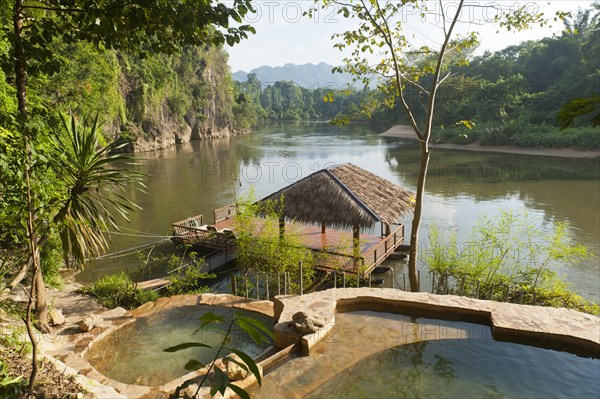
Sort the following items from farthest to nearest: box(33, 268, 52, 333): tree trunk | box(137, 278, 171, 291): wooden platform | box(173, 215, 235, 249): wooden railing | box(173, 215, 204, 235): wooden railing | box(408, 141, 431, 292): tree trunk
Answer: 1. box(173, 215, 204, 235): wooden railing
2. box(173, 215, 235, 249): wooden railing
3. box(137, 278, 171, 291): wooden platform
4. box(408, 141, 431, 292): tree trunk
5. box(33, 268, 52, 333): tree trunk

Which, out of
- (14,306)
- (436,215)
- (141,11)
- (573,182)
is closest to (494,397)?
(141,11)

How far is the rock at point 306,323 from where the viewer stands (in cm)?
A: 600

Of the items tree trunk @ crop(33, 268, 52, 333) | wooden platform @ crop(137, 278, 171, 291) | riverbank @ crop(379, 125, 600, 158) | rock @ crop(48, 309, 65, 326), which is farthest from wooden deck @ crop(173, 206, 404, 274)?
riverbank @ crop(379, 125, 600, 158)

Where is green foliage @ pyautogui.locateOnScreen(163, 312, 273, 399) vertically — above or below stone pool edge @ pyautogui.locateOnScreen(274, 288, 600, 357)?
above

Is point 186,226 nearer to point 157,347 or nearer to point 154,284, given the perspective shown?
point 154,284

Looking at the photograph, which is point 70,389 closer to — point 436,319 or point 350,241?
point 436,319

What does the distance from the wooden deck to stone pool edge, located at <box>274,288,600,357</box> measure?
2087mm

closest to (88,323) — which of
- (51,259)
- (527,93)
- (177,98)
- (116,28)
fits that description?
(51,259)

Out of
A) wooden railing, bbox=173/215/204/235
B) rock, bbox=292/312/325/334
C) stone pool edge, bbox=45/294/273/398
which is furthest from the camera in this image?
wooden railing, bbox=173/215/204/235

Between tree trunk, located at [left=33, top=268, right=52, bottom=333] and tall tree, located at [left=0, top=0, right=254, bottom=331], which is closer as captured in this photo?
tall tree, located at [left=0, top=0, right=254, bottom=331]

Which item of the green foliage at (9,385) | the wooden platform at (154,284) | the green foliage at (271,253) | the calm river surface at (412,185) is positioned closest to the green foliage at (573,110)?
the green foliage at (9,385)

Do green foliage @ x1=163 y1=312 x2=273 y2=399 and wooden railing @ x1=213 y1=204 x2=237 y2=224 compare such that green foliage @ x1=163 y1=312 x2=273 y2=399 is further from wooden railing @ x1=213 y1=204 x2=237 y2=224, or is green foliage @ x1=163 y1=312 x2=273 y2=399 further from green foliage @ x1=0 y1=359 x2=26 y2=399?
wooden railing @ x1=213 y1=204 x2=237 y2=224

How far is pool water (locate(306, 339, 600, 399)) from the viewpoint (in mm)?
5055

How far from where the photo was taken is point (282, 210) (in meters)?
Answer: 10.8
